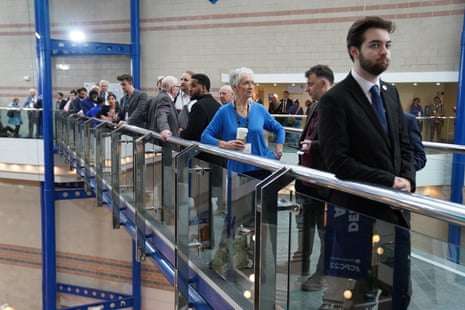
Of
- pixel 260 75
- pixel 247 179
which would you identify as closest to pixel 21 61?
pixel 260 75

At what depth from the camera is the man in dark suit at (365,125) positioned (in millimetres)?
1880

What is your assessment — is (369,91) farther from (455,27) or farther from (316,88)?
(455,27)

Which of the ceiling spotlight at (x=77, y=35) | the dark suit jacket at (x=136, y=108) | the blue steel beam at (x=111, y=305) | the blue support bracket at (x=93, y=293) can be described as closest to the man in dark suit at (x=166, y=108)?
the dark suit jacket at (x=136, y=108)

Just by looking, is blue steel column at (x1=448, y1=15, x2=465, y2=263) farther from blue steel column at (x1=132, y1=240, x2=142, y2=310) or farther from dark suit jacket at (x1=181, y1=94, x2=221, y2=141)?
blue steel column at (x1=132, y1=240, x2=142, y2=310)

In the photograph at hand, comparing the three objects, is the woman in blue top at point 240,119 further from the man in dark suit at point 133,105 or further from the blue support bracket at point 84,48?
the blue support bracket at point 84,48

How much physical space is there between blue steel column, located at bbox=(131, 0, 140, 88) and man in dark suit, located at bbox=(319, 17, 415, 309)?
1057 cm

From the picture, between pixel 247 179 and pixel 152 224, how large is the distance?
2.24 meters

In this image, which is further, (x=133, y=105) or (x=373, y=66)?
(x=133, y=105)

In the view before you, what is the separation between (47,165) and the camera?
425 inches

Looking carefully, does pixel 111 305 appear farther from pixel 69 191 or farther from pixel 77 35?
pixel 77 35

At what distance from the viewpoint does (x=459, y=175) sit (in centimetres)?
600

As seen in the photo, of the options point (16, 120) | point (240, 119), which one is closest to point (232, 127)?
point (240, 119)

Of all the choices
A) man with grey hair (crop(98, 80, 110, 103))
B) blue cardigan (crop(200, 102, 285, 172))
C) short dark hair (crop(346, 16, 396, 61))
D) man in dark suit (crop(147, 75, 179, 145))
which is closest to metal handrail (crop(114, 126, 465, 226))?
short dark hair (crop(346, 16, 396, 61))

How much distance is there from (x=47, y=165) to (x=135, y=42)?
12.7 feet
